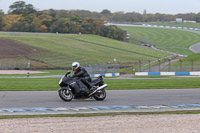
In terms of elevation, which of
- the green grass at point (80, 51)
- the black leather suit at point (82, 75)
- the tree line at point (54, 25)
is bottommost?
the green grass at point (80, 51)

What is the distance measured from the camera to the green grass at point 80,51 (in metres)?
76.5

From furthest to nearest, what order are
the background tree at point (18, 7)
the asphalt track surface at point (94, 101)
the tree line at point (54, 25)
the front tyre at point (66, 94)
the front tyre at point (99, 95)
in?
the background tree at point (18, 7), the tree line at point (54, 25), the front tyre at point (99, 95), the front tyre at point (66, 94), the asphalt track surface at point (94, 101)

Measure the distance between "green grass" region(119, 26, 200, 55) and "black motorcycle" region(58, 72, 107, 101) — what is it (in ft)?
271

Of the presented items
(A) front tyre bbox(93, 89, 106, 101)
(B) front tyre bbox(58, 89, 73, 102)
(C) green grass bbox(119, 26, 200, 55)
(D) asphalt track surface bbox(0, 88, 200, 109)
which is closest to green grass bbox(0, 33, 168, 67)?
(C) green grass bbox(119, 26, 200, 55)

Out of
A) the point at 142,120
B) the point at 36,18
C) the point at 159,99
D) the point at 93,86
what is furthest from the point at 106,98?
the point at 36,18

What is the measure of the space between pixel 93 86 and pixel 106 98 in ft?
3.94

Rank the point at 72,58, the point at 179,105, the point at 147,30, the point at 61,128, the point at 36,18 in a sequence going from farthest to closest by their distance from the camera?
1. the point at 147,30
2. the point at 36,18
3. the point at 72,58
4. the point at 179,105
5. the point at 61,128

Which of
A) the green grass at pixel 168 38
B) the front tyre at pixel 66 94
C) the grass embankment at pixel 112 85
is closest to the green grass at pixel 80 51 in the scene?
the green grass at pixel 168 38

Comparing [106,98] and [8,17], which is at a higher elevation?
[8,17]

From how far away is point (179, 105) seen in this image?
1548cm

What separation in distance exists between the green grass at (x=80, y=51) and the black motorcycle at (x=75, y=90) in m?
54.1

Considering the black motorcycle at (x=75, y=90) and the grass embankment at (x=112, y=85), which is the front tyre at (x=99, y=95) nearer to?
the black motorcycle at (x=75, y=90)

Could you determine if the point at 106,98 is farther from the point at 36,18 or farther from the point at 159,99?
the point at 36,18

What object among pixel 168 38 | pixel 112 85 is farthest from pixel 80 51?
pixel 112 85
